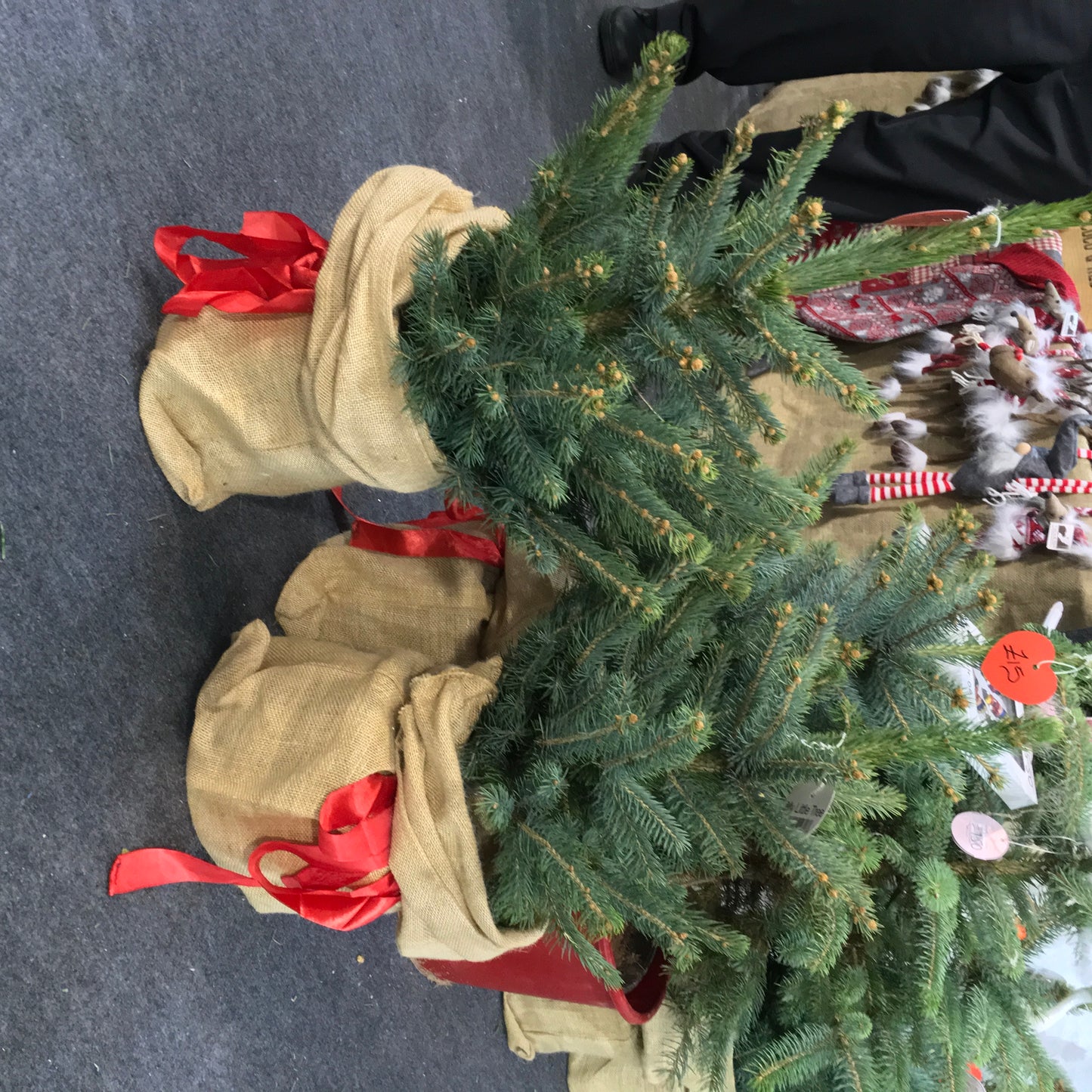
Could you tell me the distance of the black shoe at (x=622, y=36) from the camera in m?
2.61

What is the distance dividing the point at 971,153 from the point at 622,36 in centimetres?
135

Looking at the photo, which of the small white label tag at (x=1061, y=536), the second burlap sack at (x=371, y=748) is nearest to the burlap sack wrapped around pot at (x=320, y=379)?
the second burlap sack at (x=371, y=748)

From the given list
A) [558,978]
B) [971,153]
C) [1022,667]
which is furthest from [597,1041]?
[971,153]

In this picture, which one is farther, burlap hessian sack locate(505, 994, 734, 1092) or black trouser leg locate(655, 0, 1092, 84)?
burlap hessian sack locate(505, 994, 734, 1092)

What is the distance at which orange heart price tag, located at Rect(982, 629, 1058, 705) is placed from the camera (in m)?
1.10

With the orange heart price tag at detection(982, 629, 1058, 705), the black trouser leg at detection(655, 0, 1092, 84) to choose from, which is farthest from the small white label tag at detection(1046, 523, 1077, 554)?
the black trouser leg at detection(655, 0, 1092, 84)

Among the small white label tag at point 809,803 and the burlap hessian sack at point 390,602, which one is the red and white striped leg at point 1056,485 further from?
the burlap hessian sack at point 390,602

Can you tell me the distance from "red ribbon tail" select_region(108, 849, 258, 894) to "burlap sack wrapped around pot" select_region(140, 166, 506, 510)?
1.78ft

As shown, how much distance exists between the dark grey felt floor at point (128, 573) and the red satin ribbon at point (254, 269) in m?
0.13

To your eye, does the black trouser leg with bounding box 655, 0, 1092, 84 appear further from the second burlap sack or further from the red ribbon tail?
the red ribbon tail

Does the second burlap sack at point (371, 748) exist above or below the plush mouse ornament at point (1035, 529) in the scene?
above

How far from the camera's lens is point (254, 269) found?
1.21 metres

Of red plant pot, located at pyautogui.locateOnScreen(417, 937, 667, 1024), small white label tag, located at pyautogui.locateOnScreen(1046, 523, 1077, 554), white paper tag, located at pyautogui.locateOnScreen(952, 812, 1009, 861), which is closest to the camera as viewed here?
white paper tag, located at pyautogui.locateOnScreen(952, 812, 1009, 861)

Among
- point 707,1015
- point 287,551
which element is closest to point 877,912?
point 707,1015
